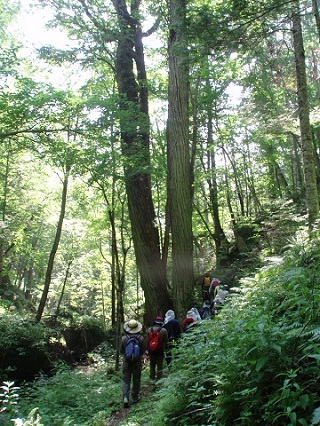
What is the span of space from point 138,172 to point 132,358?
5.26 meters

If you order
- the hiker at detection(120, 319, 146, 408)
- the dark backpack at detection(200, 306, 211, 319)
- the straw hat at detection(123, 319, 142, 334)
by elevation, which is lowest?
the hiker at detection(120, 319, 146, 408)

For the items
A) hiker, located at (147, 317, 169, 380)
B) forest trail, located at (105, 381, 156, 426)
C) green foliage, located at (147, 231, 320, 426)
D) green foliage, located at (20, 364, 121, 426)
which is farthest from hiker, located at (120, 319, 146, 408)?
green foliage, located at (147, 231, 320, 426)

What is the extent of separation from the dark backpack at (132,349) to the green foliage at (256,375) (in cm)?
233

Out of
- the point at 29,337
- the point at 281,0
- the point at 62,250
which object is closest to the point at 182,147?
the point at 281,0

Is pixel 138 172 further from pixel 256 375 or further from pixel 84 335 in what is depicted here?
pixel 84 335

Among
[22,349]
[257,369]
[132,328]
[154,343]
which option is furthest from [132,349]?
[22,349]

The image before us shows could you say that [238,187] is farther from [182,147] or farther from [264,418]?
[264,418]

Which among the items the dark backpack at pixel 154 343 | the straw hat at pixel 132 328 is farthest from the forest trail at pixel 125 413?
the straw hat at pixel 132 328

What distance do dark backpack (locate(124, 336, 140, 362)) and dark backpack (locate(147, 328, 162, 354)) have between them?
72 centimetres

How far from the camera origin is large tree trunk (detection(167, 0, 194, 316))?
962 centimetres

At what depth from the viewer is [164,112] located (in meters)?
16.7

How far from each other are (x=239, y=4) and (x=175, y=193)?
5111 mm

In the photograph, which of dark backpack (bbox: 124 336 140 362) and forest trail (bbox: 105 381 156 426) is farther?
dark backpack (bbox: 124 336 140 362)

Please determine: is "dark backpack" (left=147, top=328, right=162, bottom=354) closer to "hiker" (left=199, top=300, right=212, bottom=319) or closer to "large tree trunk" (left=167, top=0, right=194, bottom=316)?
"hiker" (left=199, top=300, right=212, bottom=319)
